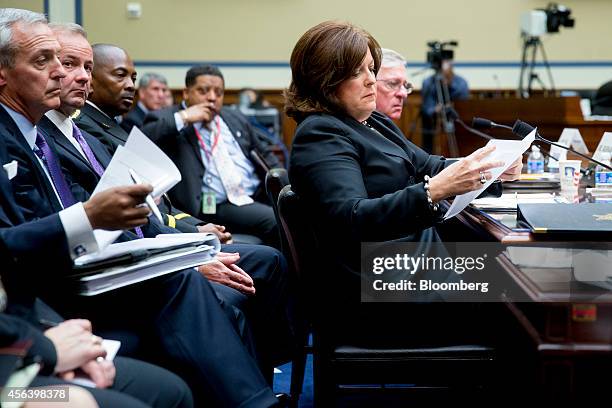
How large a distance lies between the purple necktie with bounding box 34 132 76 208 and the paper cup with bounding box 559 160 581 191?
1496 millimetres

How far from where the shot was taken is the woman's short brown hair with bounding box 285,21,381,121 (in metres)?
2.15

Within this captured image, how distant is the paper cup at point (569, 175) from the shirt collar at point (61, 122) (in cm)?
150

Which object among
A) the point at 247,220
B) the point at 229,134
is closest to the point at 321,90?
the point at 247,220

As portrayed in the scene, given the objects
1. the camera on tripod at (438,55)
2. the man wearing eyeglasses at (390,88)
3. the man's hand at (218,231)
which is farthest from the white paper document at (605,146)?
the camera on tripod at (438,55)

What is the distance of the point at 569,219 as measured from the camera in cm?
169

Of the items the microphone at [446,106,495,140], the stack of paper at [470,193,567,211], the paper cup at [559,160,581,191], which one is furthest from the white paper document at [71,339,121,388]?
the microphone at [446,106,495,140]

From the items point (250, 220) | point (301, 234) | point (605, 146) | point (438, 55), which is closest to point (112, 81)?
point (250, 220)

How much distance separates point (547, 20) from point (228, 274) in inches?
266

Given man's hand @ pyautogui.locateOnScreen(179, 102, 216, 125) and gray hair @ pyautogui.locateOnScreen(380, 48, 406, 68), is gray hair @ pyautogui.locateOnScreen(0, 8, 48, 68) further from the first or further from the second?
man's hand @ pyautogui.locateOnScreen(179, 102, 216, 125)

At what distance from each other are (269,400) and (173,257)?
0.40 m

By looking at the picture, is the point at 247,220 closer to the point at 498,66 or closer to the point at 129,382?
the point at 129,382

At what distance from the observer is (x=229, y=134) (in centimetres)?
456

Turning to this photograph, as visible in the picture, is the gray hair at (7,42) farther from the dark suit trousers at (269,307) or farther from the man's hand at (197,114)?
the man's hand at (197,114)

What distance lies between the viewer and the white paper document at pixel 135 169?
173 cm
